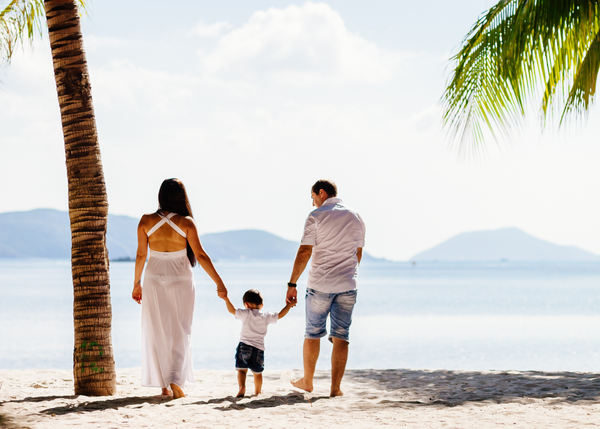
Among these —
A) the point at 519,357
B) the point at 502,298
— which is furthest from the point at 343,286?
the point at 502,298

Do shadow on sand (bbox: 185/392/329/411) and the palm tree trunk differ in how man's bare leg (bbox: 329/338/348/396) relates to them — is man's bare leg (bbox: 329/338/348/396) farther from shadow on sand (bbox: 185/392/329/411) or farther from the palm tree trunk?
the palm tree trunk

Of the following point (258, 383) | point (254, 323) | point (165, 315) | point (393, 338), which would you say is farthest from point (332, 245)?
point (393, 338)

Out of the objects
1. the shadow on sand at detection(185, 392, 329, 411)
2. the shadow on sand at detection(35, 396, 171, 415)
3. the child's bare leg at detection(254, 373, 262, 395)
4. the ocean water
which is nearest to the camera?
the shadow on sand at detection(35, 396, 171, 415)

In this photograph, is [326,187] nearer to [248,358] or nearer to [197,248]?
[197,248]

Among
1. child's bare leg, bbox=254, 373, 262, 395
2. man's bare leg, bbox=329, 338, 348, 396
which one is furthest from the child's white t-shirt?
man's bare leg, bbox=329, 338, 348, 396

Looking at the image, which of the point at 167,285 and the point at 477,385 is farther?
the point at 477,385

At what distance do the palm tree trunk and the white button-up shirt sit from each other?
1825 millimetres

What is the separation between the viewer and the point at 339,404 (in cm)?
477

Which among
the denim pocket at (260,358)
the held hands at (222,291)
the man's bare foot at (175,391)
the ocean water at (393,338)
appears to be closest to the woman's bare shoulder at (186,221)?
the held hands at (222,291)

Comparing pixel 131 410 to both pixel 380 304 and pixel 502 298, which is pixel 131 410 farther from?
pixel 502 298

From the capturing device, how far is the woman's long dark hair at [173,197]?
4945mm

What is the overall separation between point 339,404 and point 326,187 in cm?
180

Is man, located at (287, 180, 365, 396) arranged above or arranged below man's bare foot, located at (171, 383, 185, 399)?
above

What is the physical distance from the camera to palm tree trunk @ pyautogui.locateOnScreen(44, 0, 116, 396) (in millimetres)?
5270
